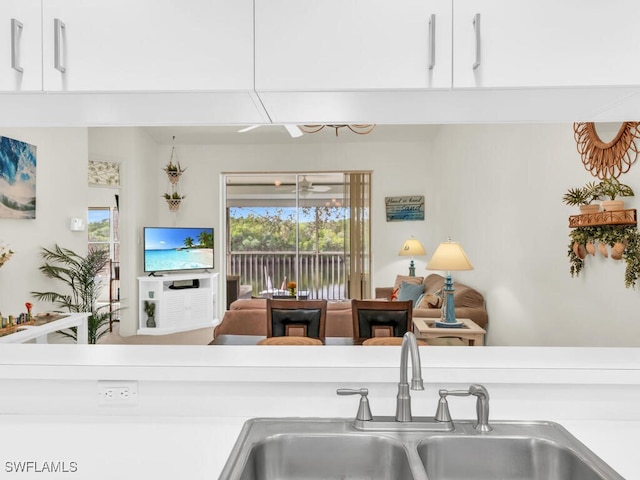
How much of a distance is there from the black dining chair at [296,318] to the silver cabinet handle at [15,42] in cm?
221

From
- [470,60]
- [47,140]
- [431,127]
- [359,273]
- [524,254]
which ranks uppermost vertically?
[431,127]

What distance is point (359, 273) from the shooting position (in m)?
6.97

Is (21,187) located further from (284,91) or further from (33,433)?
(284,91)

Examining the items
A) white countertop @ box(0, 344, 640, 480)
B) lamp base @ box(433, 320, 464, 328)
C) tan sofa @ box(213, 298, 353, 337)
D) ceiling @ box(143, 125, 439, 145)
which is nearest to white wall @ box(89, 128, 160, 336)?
ceiling @ box(143, 125, 439, 145)

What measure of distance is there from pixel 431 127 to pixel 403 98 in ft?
18.1

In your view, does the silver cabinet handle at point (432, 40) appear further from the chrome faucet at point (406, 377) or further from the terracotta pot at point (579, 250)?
the terracotta pot at point (579, 250)

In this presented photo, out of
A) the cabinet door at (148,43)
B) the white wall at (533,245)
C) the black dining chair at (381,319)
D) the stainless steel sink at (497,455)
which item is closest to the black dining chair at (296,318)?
the black dining chair at (381,319)

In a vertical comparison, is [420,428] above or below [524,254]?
below

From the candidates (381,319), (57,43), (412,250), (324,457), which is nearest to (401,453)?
(324,457)

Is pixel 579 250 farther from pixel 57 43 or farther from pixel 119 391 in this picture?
pixel 57 43

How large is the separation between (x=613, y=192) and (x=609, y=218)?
147 millimetres

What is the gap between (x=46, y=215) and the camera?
4160 millimetres

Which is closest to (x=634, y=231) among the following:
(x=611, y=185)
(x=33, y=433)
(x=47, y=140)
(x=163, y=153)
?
(x=611, y=185)

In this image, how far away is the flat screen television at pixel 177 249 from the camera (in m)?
6.24
